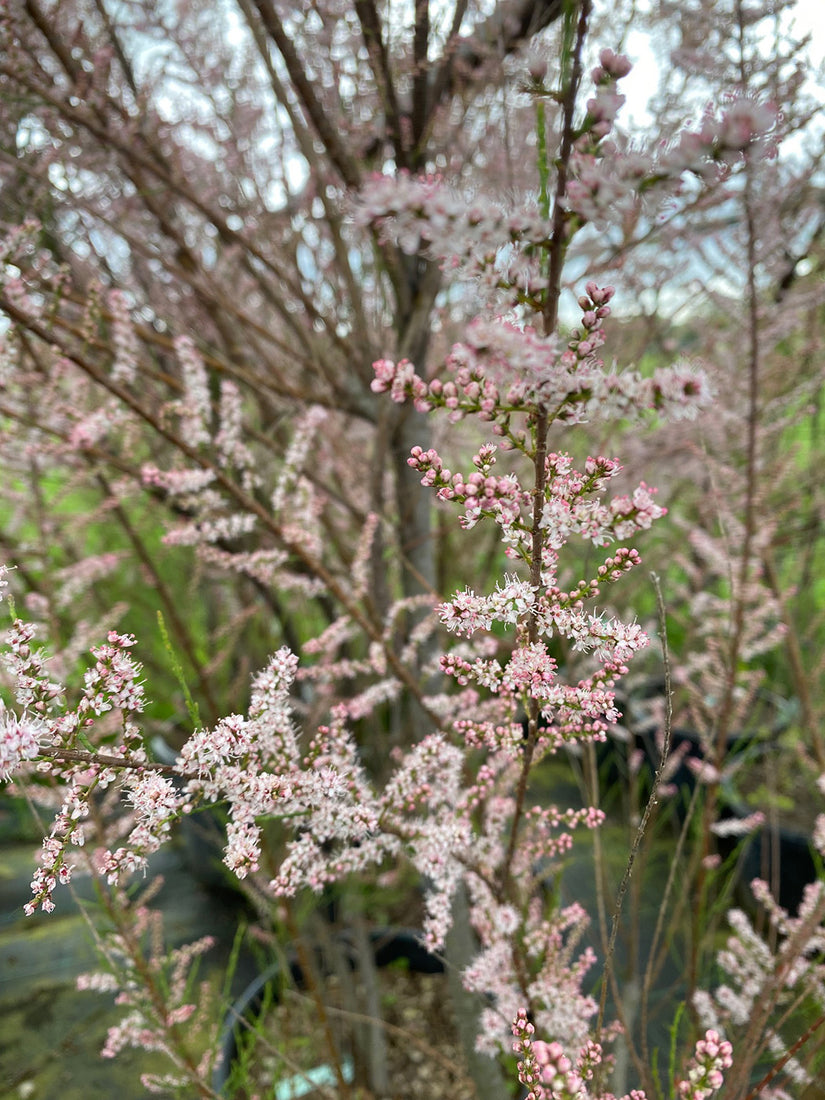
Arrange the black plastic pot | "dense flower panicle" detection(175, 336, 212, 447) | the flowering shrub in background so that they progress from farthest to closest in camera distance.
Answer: the black plastic pot, "dense flower panicle" detection(175, 336, 212, 447), the flowering shrub in background

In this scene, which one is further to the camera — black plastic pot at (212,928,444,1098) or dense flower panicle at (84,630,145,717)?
black plastic pot at (212,928,444,1098)

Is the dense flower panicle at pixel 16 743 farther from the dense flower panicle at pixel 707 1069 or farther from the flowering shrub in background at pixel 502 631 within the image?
the dense flower panicle at pixel 707 1069

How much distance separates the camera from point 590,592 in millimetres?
513

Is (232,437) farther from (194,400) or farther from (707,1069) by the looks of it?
(707,1069)

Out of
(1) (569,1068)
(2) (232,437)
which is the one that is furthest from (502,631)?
(2) (232,437)

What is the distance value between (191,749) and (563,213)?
511 mm

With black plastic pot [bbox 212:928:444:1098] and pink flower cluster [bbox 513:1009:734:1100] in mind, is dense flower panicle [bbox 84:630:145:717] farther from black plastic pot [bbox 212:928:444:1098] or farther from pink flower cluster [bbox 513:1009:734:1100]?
black plastic pot [bbox 212:928:444:1098]

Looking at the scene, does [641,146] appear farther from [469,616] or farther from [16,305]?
[16,305]

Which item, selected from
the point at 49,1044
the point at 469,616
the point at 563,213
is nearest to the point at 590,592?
the point at 469,616

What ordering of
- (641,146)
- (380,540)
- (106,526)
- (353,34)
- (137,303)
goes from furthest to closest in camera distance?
(106,526), (137,303), (380,540), (353,34), (641,146)

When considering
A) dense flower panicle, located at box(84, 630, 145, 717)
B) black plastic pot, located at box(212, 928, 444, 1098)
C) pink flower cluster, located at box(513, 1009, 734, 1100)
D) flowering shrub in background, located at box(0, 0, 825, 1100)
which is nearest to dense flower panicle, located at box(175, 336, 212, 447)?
flowering shrub in background, located at box(0, 0, 825, 1100)

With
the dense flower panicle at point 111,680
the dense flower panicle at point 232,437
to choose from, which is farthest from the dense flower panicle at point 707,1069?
the dense flower panicle at point 232,437

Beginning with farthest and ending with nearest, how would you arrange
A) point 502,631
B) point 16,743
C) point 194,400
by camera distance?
point 194,400
point 502,631
point 16,743

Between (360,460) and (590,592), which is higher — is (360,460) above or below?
above
